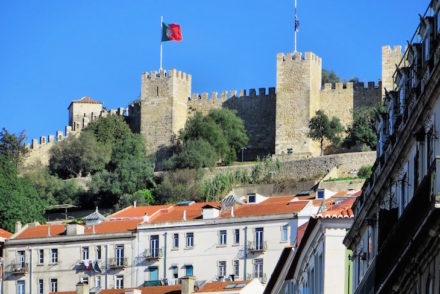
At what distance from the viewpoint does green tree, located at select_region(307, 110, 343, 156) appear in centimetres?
9806

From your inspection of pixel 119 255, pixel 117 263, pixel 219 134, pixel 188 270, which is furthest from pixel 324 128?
pixel 188 270

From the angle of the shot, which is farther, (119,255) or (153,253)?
(119,255)

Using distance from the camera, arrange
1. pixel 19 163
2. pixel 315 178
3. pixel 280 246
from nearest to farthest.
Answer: pixel 280 246
pixel 315 178
pixel 19 163

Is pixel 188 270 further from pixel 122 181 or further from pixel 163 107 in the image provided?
pixel 163 107

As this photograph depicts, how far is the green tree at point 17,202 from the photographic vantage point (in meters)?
89.3

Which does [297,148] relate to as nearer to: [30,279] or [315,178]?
[315,178]

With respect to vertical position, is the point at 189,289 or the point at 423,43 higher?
the point at 423,43

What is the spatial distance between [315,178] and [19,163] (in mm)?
24830

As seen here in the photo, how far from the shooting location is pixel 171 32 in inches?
4050

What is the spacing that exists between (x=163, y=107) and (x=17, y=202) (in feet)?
59.6

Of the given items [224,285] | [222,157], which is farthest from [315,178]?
[224,285]

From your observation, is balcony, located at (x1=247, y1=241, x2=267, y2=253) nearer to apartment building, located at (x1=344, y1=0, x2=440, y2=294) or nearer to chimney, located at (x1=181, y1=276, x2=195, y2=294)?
chimney, located at (x1=181, y1=276, x2=195, y2=294)

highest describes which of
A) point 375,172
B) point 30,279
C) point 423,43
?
point 423,43

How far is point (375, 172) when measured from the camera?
72.5ft
